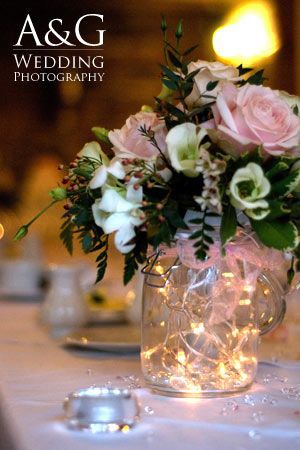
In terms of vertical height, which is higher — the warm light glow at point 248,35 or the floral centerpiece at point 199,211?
the warm light glow at point 248,35

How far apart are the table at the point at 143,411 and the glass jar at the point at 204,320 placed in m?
0.03

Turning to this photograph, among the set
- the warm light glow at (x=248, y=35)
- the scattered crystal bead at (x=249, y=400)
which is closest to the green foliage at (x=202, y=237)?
the scattered crystal bead at (x=249, y=400)

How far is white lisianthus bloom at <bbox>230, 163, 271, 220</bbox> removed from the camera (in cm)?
100

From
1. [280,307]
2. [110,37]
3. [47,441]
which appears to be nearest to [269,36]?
[110,37]

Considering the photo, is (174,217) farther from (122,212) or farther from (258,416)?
(258,416)

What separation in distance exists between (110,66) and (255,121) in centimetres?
592

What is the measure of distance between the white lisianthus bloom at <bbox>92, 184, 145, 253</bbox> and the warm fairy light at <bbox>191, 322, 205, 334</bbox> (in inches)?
6.8

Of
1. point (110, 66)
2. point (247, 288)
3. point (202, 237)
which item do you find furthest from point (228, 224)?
point (110, 66)

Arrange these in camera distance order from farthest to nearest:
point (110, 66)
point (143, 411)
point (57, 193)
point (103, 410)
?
point (110, 66), point (57, 193), point (143, 411), point (103, 410)

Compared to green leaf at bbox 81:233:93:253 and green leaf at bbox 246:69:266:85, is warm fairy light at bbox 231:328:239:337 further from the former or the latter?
green leaf at bbox 246:69:266:85

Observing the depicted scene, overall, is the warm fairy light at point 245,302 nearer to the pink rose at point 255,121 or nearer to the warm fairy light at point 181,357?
the warm fairy light at point 181,357

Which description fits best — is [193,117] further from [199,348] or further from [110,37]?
[110,37]

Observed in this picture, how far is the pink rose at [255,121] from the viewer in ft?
3.43

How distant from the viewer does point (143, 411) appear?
1047mm
